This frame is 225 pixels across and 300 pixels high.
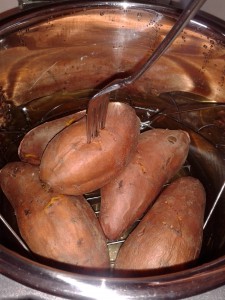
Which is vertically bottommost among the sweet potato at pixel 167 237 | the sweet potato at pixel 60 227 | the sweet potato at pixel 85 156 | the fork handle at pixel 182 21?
the sweet potato at pixel 167 237

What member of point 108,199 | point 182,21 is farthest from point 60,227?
point 182,21

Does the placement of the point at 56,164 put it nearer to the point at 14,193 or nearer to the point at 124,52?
the point at 14,193

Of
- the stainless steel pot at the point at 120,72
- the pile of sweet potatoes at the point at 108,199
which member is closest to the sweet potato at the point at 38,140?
the pile of sweet potatoes at the point at 108,199

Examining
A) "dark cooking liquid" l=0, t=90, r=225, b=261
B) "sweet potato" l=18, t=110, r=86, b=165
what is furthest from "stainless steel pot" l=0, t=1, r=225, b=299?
"sweet potato" l=18, t=110, r=86, b=165

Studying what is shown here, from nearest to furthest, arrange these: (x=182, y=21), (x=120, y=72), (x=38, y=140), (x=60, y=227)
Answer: (x=182, y=21), (x=60, y=227), (x=38, y=140), (x=120, y=72)

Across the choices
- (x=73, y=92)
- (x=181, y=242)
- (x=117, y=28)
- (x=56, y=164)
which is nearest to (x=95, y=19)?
(x=117, y=28)

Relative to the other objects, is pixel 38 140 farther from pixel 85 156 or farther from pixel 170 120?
pixel 170 120

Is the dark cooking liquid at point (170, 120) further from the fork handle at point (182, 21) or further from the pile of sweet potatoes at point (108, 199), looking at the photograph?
the fork handle at point (182, 21)
